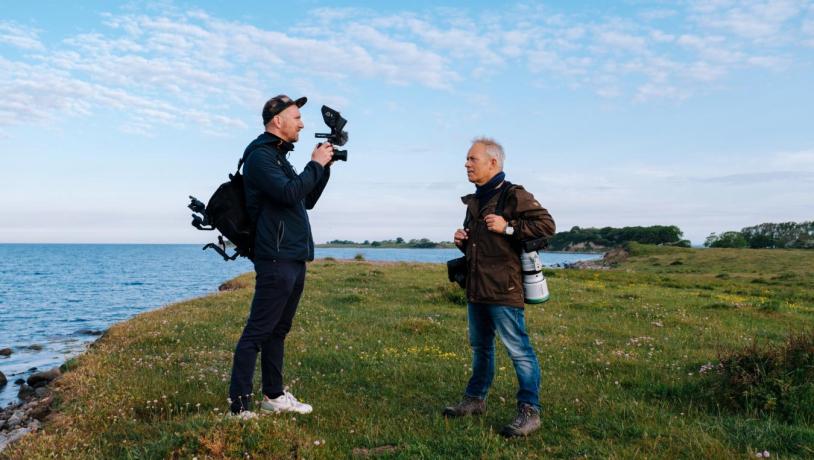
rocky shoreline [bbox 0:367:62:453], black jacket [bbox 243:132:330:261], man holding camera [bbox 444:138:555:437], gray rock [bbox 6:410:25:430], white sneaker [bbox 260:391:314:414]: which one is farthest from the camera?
gray rock [bbox 6:410:25:430]

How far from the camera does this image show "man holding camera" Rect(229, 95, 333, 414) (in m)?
6.25

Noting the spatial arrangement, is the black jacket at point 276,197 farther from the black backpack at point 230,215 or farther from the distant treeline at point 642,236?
the distant treeline at point 642,236

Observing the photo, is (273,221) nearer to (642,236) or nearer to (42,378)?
(42,378)

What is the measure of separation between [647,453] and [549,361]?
4830 millimetres

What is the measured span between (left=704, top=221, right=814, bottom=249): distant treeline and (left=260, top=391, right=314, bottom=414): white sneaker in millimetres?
126921

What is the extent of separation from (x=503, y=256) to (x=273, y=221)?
9.23ft

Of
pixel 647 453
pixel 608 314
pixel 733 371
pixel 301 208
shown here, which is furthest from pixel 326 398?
pixel 608 314

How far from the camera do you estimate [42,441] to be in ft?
21.5

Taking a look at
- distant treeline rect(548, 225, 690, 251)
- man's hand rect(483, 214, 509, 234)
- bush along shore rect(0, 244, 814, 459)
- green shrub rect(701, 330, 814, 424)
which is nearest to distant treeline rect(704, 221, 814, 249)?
distant treeline rect(548, 225, 690, 251)

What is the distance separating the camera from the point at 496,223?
6.20 meters

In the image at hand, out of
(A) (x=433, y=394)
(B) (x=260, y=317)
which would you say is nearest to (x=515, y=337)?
(A) (x=433, y=394)

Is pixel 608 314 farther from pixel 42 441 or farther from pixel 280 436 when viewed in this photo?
pixel 42 441

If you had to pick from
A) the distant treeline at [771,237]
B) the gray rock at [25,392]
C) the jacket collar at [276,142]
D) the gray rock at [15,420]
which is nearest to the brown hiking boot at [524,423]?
the jacket collar at [276,142]

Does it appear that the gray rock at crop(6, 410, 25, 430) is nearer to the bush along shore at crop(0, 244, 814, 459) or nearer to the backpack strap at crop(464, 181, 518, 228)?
the bush along shore at crop(0, 244, 814, 459)
